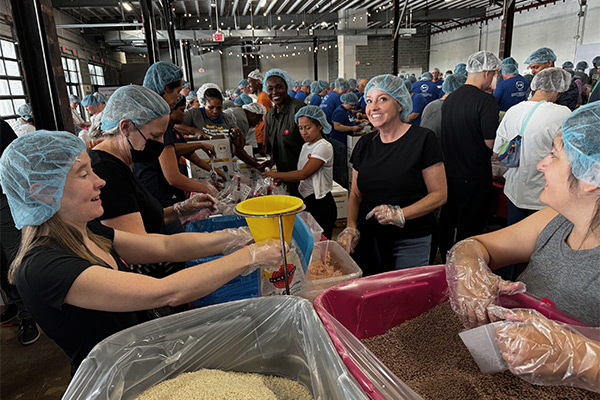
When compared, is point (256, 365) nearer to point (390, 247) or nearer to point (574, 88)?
point (390, 247)

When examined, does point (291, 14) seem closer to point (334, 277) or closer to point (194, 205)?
point (194, 205)

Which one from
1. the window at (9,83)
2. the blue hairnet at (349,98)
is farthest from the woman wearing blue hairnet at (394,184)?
the window at (9,83)

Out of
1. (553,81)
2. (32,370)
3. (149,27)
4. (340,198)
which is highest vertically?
(149,27)

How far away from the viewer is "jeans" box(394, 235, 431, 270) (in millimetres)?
1901

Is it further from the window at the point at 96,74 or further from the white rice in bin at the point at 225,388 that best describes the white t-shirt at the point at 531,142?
the window at the point at 96,74

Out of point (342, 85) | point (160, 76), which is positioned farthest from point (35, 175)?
point (342, 85)

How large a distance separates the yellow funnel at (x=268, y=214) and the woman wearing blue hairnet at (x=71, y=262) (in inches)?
1.8

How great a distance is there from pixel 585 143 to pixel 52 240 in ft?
4.76

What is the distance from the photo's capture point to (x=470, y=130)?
10.00 feet

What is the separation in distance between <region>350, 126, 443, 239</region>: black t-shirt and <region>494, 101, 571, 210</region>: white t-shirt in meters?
1.27

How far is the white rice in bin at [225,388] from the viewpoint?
33.8 inches

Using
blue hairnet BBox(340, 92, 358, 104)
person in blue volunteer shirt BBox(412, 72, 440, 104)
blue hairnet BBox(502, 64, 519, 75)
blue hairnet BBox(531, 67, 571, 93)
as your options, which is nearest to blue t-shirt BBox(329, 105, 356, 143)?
blue hairnet BBox(340, 92, 358, 104)

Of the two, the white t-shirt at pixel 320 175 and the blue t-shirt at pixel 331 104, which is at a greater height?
the blue t-shirt at pixel 331 104

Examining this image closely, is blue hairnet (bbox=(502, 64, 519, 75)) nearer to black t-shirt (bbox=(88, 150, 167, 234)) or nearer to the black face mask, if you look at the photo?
the black face mask
